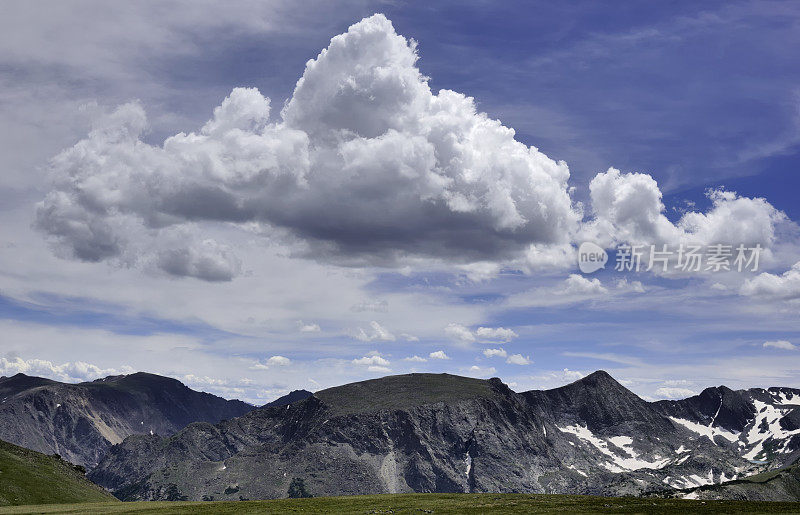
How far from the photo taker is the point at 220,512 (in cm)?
10606

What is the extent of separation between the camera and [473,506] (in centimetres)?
10812

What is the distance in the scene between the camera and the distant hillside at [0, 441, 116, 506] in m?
155

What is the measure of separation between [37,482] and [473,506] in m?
124

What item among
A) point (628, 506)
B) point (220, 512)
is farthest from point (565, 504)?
point (220, 512)

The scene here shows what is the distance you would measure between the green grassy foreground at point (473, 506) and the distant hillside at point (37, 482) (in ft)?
128

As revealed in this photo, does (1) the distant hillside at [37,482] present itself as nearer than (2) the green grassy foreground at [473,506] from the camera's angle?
No

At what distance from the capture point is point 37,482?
549ft

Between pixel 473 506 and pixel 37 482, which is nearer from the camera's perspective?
pixel 473 506

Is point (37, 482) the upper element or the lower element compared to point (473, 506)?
lower

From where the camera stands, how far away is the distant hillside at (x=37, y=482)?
509 ft

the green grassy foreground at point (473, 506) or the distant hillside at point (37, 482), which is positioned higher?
the green grassy foreground at point (473, 506)

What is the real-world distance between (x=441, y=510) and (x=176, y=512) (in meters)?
45.4

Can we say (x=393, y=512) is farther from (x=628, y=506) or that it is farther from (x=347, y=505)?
(x=628, y=506)

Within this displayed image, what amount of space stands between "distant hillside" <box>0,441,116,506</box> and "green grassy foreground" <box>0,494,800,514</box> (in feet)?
128
